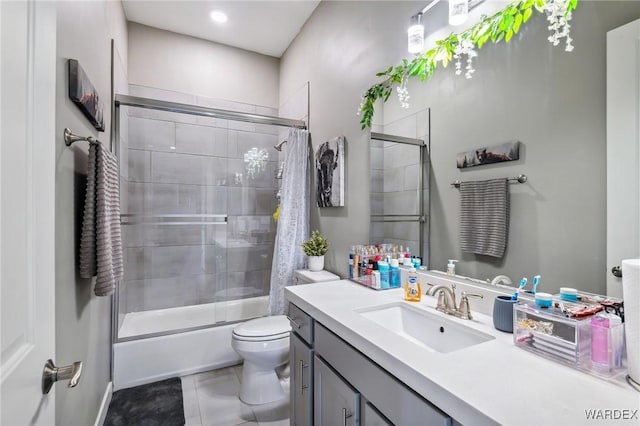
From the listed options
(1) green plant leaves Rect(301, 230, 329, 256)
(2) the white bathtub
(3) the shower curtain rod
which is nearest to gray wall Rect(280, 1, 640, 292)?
(1) green plant leaves Rect(301, 230, 329, 256)

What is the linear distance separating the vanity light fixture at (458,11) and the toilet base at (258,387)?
2218mm

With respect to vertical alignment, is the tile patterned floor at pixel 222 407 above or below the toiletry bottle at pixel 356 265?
below

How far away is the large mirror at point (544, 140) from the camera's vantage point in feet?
3.05

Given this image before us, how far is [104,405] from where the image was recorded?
6.12 feet

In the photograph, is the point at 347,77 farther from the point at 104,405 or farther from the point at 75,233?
the point at 104,405

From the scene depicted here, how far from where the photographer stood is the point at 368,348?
0.93 meters

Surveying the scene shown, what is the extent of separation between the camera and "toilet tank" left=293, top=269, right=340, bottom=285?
217 cm

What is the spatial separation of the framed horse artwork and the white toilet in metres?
0.97

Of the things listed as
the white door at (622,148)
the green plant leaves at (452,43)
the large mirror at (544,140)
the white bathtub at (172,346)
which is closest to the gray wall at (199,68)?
the green plant leaves at (452,43)

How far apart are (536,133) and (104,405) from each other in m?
2.66

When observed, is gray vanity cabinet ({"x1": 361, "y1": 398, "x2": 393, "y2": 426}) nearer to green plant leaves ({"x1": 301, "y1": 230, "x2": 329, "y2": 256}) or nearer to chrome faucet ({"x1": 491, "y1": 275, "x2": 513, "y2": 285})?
chrome faucet ({"x1": 491, "y1": 275, "x2": 513, "y2": 285})

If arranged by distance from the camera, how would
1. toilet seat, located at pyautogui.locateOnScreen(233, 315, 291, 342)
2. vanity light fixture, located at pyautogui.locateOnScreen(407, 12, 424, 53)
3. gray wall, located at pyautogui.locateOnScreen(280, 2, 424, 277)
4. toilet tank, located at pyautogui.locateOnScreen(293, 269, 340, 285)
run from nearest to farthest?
vanity light fixture, located at pyautogui.locateOnScreen(407, 12, 424, 53) → gray wall, located at pyautogui.locateOnScreen(280, 2, 424, 277) → toilet seat, located at pyautogui.locateOnScreen(233, 315, 291, 342) → toilet tank, located at pyautogui.locateOnScreen(293, 269, 340, 285)

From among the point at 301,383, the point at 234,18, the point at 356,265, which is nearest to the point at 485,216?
the point at 356,265

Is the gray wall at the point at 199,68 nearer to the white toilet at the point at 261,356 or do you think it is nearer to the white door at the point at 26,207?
the white toilet at the point at 261,356
